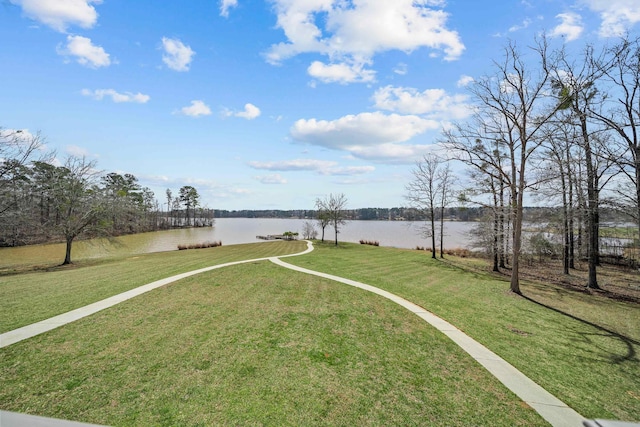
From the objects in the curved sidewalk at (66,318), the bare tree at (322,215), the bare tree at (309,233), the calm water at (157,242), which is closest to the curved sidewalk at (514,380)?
the curved sidewalk at (66,318)

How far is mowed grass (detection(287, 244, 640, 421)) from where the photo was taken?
4.89m

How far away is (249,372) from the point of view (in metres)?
4.66

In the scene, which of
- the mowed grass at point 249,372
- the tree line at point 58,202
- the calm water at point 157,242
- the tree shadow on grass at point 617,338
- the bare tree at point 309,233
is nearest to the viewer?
the mowed grass at point 249,372

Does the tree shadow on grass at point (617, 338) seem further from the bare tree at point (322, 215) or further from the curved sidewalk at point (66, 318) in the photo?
the bare tree at point (322, 215)

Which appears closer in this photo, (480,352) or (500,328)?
(480,352)

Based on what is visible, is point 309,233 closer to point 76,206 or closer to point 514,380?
point 76,206

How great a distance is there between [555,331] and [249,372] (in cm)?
827

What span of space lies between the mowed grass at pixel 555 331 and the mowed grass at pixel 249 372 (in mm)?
1307

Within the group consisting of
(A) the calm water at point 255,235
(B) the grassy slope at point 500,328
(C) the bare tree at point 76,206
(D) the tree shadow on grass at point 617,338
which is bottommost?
(A) the calm water at point 255,235

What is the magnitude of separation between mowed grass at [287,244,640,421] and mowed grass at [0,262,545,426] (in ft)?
4.29

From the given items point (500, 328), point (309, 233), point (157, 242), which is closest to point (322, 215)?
point (309, 233)

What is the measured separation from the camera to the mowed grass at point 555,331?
16.0 feet

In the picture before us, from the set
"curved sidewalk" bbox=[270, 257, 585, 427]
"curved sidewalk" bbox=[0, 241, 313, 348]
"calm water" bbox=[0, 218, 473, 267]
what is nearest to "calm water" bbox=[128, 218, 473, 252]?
"calm water" bbox=[0, 218, 473, 267]

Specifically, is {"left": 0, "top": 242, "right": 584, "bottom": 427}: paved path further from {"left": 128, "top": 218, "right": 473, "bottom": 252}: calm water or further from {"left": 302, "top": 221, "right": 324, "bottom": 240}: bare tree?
{"left": 302, "top": 221, "right": 324, "bottom": 240}: bare tree
